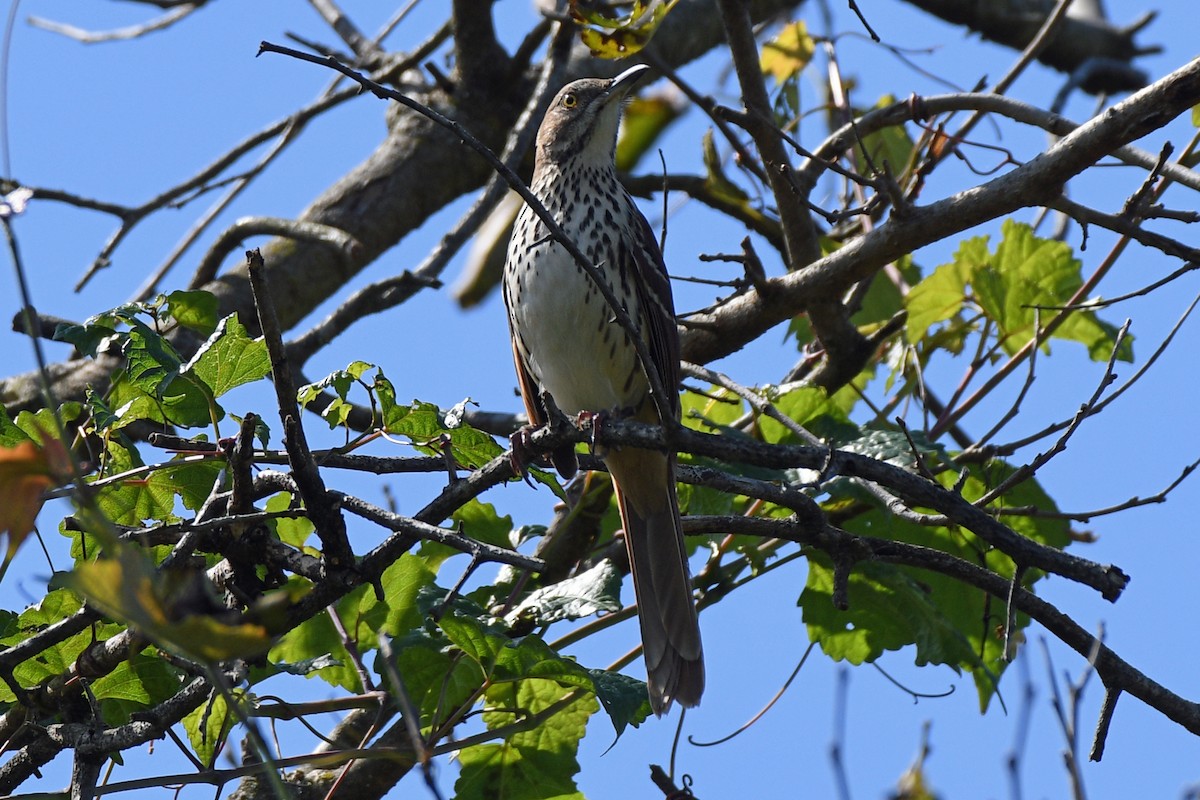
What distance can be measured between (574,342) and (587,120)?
0.81 meters

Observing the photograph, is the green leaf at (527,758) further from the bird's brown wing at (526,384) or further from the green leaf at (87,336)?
the bird's brown wing at (526,384)

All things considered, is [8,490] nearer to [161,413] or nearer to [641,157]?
[161,413]

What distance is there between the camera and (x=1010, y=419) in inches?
138

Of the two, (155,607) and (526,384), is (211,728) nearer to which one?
(526,384)

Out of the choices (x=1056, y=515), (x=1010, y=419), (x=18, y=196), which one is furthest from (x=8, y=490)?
(x=1010, y=419)

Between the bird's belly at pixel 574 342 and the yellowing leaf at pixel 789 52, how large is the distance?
4.78ft

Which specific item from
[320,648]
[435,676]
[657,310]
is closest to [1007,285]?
[657,310]

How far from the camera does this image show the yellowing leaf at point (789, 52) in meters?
4.80

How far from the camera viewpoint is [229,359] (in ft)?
8.42

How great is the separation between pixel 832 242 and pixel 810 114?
45cm

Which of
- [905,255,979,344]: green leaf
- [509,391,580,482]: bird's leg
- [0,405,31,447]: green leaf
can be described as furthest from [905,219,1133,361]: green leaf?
[0,405,31,447]: green leaf

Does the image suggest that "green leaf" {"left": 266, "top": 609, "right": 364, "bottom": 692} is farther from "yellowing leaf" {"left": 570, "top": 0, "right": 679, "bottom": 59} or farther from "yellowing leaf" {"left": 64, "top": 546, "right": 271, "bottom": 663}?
"yellowing leaf" {"left": 64, "top": 546, "right": 271, "bottom": 663}

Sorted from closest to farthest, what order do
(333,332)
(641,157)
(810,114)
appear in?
(333,332) → (810,114) → (641,157)

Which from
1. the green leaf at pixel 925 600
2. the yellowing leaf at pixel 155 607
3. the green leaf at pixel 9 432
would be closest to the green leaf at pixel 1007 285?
the green leaf at pixel 925 600
